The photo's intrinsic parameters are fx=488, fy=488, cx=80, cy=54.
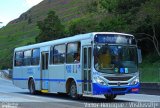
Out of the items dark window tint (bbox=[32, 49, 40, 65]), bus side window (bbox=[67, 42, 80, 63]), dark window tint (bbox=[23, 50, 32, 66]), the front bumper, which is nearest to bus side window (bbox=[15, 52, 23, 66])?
dark window tint (bbox=[23, 50, 32, 66])

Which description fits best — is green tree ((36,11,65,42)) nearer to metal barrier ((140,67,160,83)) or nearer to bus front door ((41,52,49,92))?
metal barrier ((140,67,160,83))

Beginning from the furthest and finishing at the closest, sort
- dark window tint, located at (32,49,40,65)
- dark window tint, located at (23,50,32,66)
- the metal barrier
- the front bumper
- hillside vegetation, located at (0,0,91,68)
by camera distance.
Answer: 1. hillside vegetation, located at (0,0,91,68)
2. the metal barrier
3. dark window tint, located at (23,50,32,66)
4. dark window tint, located at (32,49,40,65)
5. the front bumper

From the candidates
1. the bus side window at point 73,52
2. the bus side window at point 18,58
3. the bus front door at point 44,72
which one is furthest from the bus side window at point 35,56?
the bus side window at point 73,52

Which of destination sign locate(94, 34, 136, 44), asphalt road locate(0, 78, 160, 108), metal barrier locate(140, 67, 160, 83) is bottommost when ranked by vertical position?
asphalt road locate(0, 78, 160, 108)

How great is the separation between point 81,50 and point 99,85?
7.55 feet

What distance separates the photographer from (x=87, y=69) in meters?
22.5

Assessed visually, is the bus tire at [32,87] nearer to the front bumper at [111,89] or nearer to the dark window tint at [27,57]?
the dark window tint at [27,57]

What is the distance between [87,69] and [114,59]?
143cm

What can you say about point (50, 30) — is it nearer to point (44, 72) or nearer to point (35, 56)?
point (35, 56)

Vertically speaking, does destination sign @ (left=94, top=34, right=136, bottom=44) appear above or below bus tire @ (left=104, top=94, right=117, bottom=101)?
above

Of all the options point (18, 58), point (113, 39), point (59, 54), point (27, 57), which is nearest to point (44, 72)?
point (59, 54)

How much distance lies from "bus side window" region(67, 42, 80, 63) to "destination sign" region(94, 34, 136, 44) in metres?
1.61

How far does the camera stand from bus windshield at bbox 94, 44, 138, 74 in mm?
21766

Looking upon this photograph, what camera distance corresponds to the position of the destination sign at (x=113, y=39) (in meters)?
22.2
